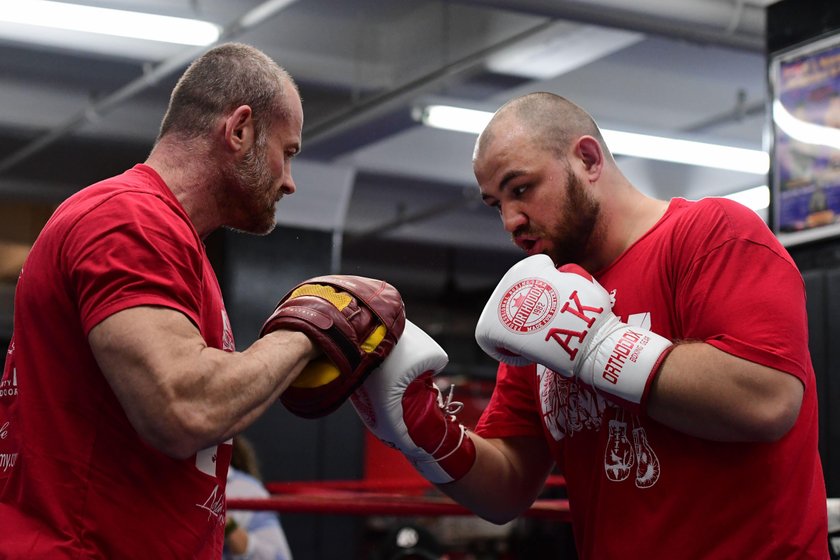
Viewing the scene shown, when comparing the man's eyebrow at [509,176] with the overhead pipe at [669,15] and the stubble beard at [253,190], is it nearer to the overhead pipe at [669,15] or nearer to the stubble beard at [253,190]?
the stubble beard at [253,190]

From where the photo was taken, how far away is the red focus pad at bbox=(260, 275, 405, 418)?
1.65 metres

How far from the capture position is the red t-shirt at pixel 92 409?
1520 millimetres

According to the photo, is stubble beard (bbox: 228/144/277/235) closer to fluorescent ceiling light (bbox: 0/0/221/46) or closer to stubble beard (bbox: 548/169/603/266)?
stubble beard (bbox: 548/169/603/266)

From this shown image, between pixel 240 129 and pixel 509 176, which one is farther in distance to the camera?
pixel 509 176

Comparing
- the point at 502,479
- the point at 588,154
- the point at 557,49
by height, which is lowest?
the point at 502,479

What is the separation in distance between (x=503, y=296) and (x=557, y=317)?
0.14m

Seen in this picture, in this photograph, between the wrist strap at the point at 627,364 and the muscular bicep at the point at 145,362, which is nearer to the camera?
the muscular bicep at the point at 145,362

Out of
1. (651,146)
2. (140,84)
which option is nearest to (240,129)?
(140,84)

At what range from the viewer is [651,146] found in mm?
7094

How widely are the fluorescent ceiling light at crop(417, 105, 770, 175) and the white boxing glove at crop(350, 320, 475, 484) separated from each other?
14.8 ft

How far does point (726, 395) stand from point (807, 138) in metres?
2.46

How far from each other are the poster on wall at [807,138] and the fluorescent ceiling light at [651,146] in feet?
8.38

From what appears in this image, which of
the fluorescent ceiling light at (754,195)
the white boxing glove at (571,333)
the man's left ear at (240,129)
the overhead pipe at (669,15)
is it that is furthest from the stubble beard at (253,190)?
the fluorescent ceiling light at (754,195)

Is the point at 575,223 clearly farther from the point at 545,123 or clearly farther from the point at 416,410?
the point at 416,410
